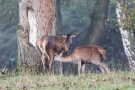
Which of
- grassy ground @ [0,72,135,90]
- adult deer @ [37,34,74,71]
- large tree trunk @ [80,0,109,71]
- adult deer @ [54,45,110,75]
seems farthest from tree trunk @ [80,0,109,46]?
grassy ground @ [0,72,135,90]

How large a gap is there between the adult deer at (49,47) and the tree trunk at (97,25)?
970cm

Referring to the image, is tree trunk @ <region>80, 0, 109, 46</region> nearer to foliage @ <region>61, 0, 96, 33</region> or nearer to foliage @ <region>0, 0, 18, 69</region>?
foliage @ <region>61, 0, 96, 33</region>

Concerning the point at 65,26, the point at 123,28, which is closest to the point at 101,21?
the point at 123,28

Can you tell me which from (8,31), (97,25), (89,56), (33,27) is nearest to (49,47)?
(33,27)

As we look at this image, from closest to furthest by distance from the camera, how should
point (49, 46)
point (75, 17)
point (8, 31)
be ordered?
1. point (49, 46)
2. point (8, 31)
3. point (75, 17)

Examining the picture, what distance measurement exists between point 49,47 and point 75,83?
166 inches

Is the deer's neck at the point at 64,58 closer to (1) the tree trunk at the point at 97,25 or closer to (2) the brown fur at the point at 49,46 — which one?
(2) the brown fur at the point at 49,46

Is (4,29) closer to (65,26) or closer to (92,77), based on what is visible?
(65,26)

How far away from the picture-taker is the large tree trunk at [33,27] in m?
16.8

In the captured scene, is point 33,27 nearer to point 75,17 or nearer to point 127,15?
point 127,15

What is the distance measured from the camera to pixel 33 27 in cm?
1700

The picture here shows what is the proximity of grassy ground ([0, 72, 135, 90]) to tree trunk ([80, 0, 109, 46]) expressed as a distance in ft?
42.0

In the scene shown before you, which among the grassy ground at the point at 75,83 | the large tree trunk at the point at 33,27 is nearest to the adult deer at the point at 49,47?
the large tree trunk at the point at 33,27

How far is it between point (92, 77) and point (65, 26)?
2068cm
